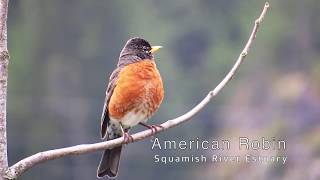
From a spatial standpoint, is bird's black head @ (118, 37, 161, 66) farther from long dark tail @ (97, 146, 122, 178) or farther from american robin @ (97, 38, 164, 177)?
long dark tail @ (97, 146, 122, 178)

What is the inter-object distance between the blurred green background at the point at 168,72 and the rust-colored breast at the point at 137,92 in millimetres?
3062

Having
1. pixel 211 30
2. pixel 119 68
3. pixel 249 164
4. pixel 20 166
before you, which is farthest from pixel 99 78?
pixel 20 166

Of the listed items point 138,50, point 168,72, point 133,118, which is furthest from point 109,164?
point 168,72

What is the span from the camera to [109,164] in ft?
8.64

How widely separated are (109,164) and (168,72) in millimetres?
3444

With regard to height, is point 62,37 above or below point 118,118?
above

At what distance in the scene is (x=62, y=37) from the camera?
21.7 feet

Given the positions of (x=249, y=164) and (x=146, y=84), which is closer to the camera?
(x=146, y=84)

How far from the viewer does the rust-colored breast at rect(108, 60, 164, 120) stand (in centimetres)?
259

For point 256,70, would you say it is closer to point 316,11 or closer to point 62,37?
point 316,11

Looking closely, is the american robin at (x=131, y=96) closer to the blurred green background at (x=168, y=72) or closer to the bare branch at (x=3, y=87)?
the bare branch at (x=3, y=87)

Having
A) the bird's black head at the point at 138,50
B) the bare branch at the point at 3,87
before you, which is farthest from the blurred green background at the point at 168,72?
the bare branch at the point at 3,87

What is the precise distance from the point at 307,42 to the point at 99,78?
195 centimetres

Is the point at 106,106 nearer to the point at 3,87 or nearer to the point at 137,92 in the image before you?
the point at 137,92
